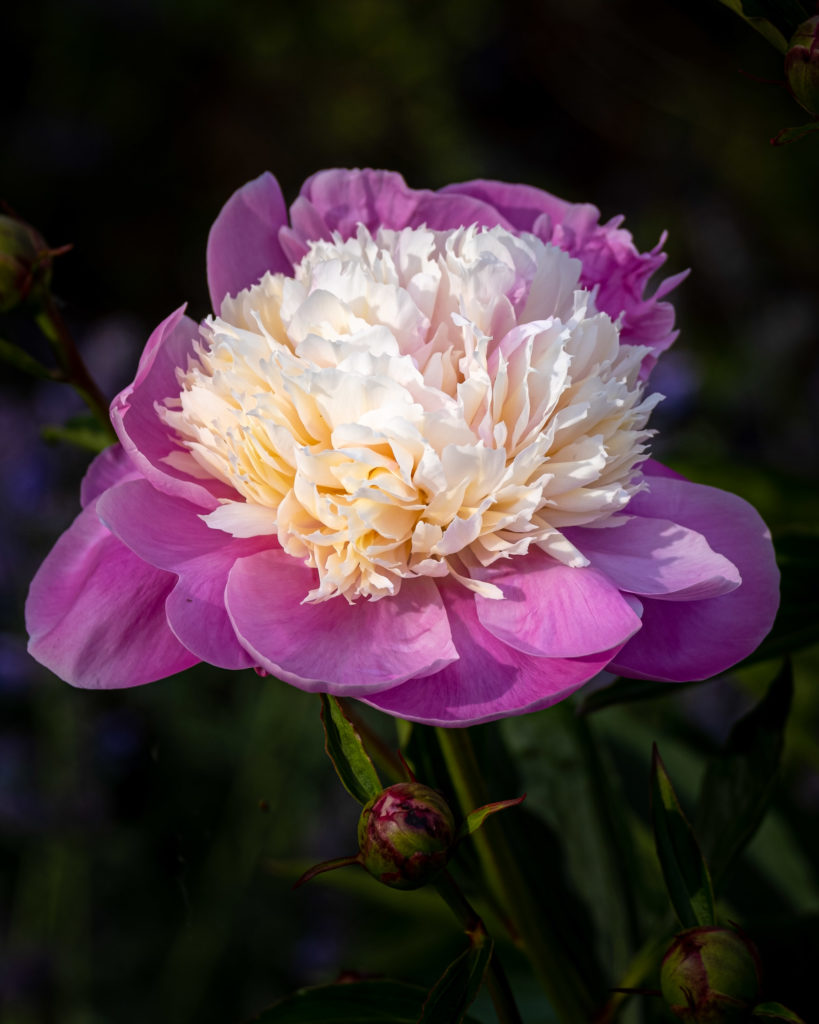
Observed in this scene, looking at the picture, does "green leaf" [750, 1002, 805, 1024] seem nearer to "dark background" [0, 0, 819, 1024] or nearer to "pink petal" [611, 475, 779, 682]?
"pink petal" [611, 475, 779, 682]

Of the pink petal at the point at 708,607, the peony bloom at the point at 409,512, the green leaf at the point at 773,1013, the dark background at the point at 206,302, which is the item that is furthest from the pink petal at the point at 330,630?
the dark background at the point at 206,302

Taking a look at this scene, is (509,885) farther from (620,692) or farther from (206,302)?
(206,302)

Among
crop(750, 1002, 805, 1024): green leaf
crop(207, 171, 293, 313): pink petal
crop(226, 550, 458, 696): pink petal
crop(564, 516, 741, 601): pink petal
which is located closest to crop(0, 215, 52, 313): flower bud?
crop(207, 171, 293, 313): pink petal

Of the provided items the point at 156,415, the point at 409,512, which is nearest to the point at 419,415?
the point at 409,512

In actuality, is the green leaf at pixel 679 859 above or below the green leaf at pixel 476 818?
below

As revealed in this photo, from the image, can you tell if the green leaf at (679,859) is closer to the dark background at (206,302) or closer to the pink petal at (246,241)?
the pink petal at (246,241)

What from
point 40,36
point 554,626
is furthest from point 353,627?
point 40,36
